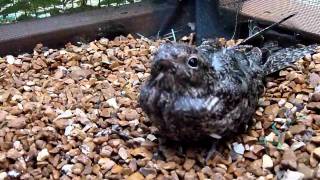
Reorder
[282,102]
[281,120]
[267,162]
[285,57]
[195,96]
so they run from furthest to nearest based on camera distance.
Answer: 1. [285,57]
2. [282,102]
3. [281,120]
4. [267,162]
5. [195,96]

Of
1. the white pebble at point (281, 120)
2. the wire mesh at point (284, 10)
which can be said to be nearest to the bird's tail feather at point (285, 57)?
the wire mesh at point (284, 10)

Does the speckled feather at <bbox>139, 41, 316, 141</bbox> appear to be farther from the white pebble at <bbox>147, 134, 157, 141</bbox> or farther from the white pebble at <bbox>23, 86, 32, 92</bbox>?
the white pebble at <bbox>23, 86, 32, 92</bbox>

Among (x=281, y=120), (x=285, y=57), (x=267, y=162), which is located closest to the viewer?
(x=267, y=162)

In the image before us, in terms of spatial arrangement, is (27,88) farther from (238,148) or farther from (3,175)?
(238,148)

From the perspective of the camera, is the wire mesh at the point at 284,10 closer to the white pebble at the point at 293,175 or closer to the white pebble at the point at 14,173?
the white pebble at the point at 293,175

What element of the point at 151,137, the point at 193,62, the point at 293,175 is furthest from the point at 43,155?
the point at 293,175

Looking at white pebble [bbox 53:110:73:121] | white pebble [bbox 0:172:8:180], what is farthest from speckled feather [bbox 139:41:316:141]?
white pebble [bbox 0:172:8:180]

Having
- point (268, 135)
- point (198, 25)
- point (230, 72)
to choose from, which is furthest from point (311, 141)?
point (198, 25)
